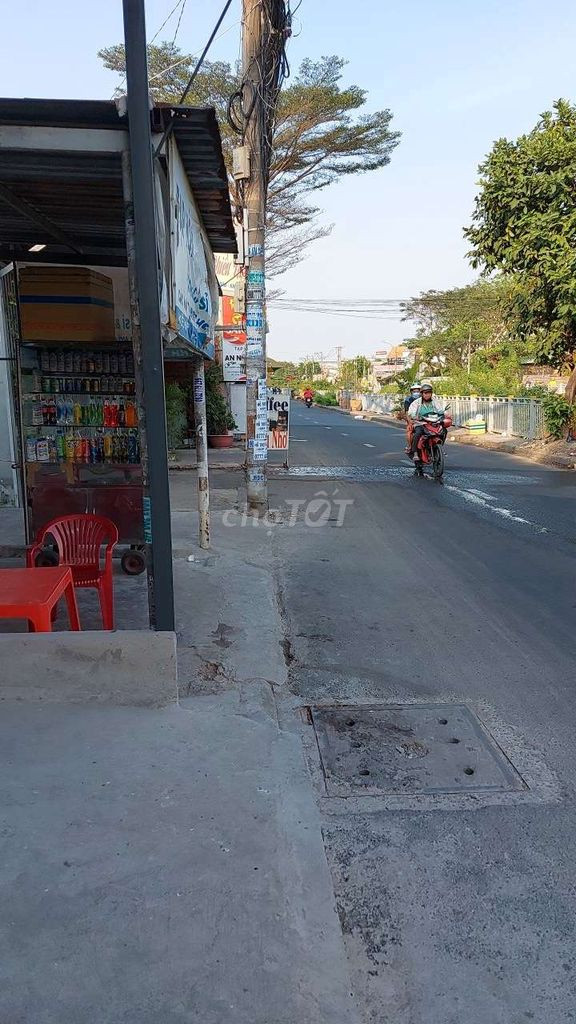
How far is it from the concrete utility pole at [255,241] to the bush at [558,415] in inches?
482

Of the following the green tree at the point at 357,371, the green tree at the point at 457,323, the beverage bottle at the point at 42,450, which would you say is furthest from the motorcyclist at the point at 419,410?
the green tree at the point at 357,371

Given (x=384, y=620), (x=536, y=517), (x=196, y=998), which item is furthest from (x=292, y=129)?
(x=196, y=998)

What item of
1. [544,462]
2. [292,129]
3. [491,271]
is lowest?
[544,462]

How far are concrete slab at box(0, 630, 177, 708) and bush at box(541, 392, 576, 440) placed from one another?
17.8 metres

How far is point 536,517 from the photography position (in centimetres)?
1026

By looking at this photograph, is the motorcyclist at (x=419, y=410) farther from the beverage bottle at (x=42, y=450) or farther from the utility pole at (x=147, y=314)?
the utility pole at (x=147, y=314)

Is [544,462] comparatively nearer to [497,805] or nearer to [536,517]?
[536,517]

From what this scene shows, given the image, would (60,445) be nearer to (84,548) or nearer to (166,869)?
(84,548)

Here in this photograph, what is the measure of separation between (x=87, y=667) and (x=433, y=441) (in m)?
11.2

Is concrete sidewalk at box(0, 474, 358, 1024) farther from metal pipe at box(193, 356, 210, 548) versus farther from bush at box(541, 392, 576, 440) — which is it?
bush at box(541, 392, 576, 440)

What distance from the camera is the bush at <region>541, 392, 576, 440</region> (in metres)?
19.7

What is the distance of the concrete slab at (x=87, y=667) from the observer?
13.0 feet

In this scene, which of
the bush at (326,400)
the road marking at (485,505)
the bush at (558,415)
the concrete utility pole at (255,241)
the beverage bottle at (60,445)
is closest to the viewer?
the beverage bottle at (60,445)

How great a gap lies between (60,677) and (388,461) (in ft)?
48.5
